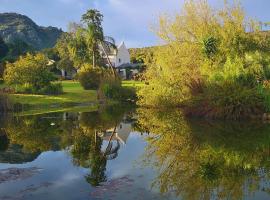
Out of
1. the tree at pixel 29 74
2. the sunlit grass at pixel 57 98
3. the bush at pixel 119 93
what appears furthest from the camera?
the bush at pixel 119 93

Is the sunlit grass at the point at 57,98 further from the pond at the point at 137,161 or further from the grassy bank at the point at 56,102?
the pond at the point at 137,161

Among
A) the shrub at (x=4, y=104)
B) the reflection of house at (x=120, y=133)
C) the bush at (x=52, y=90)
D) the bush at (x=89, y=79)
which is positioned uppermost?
the bush at (x=89, y=79)

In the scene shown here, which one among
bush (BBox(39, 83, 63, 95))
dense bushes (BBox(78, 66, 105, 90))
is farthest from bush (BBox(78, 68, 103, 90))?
bush (BBox(39, 83, 63, 95))

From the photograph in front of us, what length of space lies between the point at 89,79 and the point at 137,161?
41513 millimetres

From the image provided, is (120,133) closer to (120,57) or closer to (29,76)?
(29,76)

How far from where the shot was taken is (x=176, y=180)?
1381cm

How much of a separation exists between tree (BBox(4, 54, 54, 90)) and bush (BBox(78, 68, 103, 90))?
7547 millimetres

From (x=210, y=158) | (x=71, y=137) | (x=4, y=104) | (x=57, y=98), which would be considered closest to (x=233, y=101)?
(x=71, y=137)

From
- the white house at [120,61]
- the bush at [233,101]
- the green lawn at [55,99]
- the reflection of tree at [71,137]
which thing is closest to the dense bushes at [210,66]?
the bush at [233,101]

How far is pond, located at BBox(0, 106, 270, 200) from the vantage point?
12.8 metres

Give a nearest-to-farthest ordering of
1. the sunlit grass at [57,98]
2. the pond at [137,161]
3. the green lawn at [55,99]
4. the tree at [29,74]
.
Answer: the pond at [137,161], the green lawn at [55,99], the sunlit grass at [57,98], the tree at [29,74]

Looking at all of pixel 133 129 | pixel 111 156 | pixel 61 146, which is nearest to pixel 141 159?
pixel 111 156

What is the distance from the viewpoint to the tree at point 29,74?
163 feet

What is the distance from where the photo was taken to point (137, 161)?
17531 millimetres
